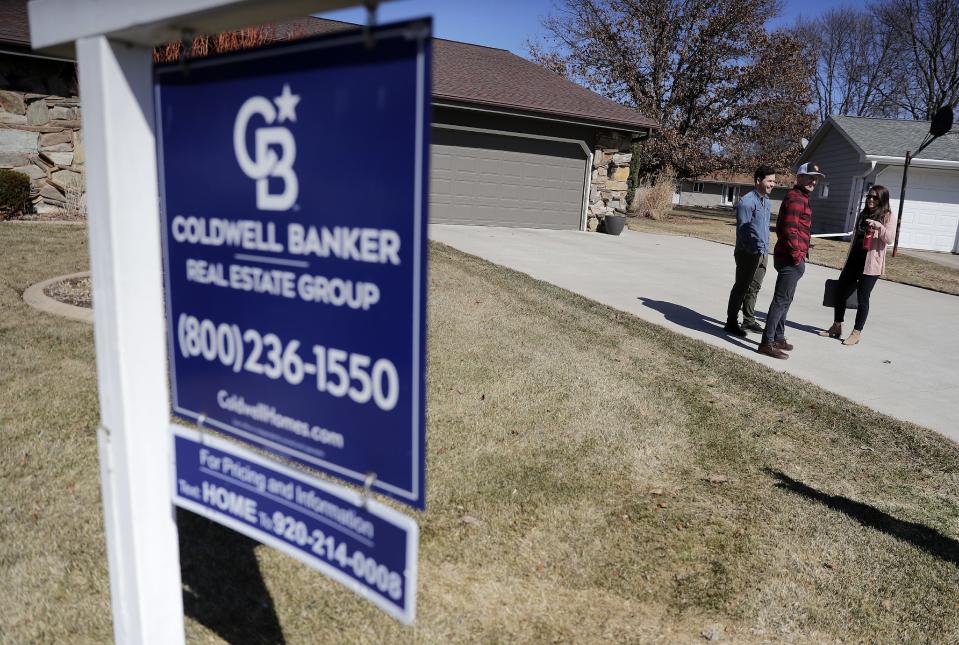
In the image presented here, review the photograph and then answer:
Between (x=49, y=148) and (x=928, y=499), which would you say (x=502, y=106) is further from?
(x=928, y=499)

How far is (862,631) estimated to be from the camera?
280cm

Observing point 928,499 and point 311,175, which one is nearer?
point 311,175

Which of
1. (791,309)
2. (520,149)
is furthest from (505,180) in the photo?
(791,309)

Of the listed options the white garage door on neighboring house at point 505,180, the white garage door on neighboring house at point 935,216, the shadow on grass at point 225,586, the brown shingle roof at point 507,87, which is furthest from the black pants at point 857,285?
the white garage door on neighboring house at point 935,216

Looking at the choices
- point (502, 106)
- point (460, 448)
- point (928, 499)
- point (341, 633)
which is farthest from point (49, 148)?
point (928, 499)

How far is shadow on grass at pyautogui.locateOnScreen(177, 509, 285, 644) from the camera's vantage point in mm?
2604

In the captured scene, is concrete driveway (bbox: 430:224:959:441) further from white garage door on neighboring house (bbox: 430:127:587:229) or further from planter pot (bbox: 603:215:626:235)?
planter pot (bbox: 603:215:626:235)

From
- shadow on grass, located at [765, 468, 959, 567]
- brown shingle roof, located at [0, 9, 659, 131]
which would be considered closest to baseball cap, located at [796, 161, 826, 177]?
shadow on grass, located at [765, 468, 959, 567]

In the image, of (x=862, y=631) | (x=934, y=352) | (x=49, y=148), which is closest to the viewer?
(x=862, y=631)

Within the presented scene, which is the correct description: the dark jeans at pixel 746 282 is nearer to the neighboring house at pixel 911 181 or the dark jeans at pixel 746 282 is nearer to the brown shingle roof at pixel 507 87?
the brown shingle roof at pixel 507 87

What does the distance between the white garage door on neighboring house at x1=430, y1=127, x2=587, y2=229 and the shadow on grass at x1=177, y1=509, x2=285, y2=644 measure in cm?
1399

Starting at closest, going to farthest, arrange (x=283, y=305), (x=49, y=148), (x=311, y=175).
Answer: (x=311, y=175), (x=283, y=305), (x=49, y=148)

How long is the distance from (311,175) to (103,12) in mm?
641

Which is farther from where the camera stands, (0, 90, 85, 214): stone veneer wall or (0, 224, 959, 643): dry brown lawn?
(0, 90, 85, 214): stone veneer wall
